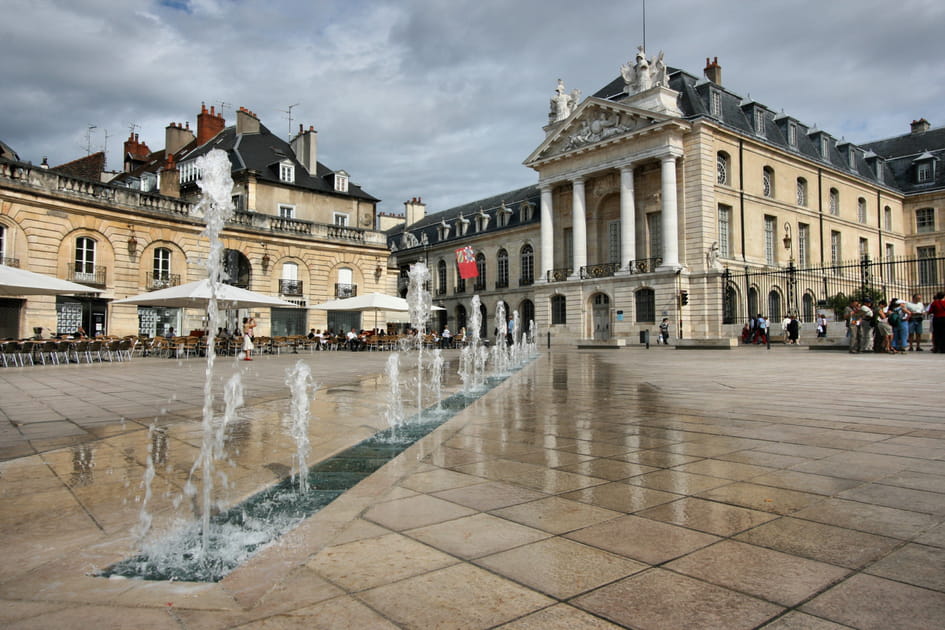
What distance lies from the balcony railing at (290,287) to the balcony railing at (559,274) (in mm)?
17215

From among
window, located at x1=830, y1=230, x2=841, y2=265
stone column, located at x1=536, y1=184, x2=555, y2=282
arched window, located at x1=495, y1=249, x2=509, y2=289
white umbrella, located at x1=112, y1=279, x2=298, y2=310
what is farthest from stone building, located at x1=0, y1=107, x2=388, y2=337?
window, located at x1=830, y1=230, x2=841, y2=265

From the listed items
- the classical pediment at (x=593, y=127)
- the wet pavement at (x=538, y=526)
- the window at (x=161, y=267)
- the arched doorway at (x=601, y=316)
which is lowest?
the wet pavement at (x=538, y=526)

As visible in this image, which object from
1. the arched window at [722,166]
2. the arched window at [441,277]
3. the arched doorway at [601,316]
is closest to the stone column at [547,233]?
the arched doorway at [601,316]

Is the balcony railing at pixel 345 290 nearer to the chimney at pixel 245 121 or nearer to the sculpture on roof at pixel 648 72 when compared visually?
the chimney at pixel 245 121

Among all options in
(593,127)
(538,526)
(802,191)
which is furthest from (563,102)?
(538,526)

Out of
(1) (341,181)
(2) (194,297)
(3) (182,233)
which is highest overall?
(1) (341,181)

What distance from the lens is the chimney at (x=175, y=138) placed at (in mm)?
37750

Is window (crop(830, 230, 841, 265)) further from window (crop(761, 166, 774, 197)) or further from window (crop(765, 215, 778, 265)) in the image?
window (crop(761, 166, 774, 197))

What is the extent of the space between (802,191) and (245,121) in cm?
3739

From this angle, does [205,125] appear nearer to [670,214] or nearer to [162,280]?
[162,280]

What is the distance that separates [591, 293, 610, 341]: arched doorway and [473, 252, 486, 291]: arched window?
14885 millimetres

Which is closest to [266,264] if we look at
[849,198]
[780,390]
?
[780,390]

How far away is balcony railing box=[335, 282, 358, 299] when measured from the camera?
107 feet

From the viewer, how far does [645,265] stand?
34.8 meters
